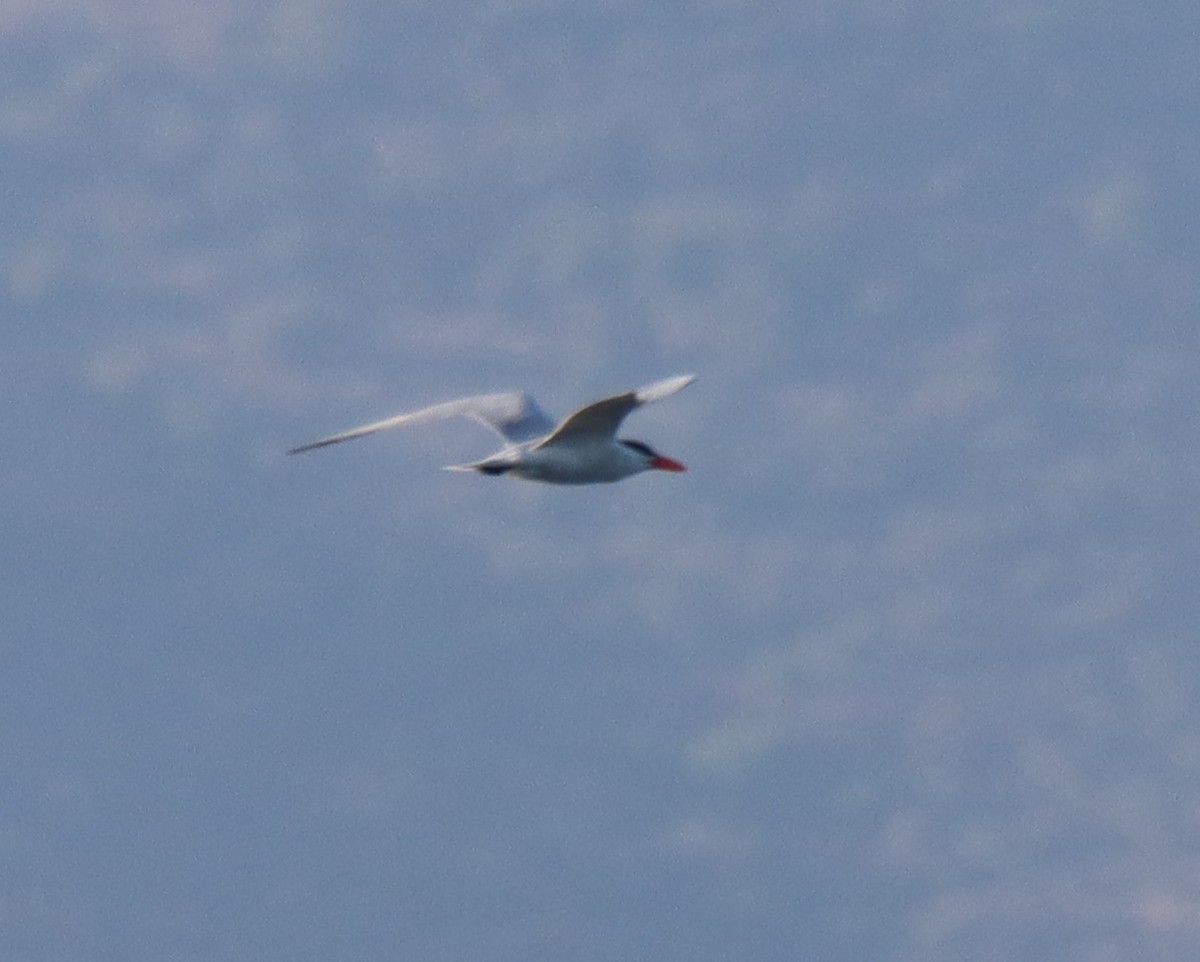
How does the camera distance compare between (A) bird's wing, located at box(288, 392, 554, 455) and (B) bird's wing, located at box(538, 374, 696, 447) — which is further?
(A) bird's wing, located at box(288, 392, 554, 455)

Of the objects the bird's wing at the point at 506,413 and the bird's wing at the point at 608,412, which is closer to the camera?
the bird's wing at the point at 608,412

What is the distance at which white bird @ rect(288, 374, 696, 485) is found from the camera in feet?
65.8

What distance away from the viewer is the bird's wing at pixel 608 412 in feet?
59.9

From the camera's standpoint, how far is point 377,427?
792 inches

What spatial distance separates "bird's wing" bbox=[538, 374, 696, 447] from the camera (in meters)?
18.3

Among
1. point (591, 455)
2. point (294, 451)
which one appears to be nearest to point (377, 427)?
point (294, 451)

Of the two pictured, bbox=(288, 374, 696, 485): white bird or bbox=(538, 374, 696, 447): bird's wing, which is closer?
bbox=(538, 374, 696, 447): bird's wing

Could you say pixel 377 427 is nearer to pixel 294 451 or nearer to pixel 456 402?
pixel 294 451

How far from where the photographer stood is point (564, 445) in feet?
70.1

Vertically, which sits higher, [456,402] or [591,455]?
[456,402]

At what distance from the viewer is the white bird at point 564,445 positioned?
65.8ft

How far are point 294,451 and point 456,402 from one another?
5.02m

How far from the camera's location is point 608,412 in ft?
66.2

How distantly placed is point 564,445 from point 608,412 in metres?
1.31
